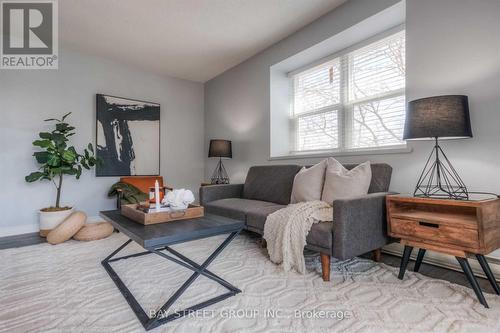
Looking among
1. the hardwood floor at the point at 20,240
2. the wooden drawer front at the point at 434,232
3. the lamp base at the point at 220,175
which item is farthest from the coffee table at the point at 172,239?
the lamp base at the point at 220,175

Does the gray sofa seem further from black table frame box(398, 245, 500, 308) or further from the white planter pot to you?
the white planter pot

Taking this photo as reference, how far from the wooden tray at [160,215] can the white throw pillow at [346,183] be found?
1.11m

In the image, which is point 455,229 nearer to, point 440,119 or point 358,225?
point 358,225

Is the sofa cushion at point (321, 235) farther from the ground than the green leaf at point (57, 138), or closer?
closer

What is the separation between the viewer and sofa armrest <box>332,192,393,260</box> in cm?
166

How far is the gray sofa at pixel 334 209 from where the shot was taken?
5.52 ft

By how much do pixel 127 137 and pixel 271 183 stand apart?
2497 millimetres

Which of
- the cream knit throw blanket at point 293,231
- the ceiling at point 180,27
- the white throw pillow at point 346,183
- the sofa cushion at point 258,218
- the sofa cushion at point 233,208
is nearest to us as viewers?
the cream knit throw blanket at point 293,231

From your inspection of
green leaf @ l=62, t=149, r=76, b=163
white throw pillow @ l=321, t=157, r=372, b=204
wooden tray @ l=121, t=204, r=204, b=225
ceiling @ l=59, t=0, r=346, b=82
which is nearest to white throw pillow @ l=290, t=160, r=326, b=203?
white throw pillow @ l=321, t=157, r=372, b=204

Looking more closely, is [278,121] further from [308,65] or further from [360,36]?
[360,36]

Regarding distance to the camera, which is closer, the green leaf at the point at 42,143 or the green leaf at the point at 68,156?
the green leaf at the point at 42,143

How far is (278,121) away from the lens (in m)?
3.59

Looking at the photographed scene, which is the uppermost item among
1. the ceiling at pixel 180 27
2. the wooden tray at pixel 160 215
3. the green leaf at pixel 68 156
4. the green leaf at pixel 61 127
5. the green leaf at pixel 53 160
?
the ceiling at pixel 180 27

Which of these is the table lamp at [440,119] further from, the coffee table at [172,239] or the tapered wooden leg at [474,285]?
the coffee table at [172,239]
